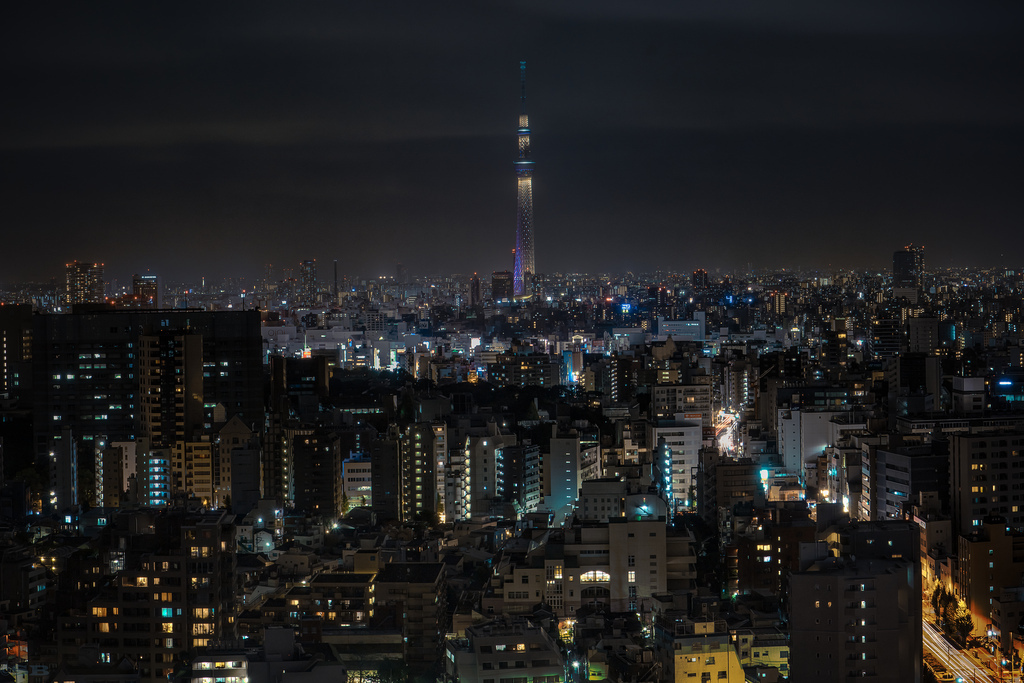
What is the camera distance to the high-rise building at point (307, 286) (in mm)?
29920

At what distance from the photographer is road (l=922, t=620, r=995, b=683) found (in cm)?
712

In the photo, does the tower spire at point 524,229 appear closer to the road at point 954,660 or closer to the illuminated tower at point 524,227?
the illuminated tower at point 524,227

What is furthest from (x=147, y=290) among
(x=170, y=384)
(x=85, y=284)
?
(x=170, y=384)

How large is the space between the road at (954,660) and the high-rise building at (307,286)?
22.8 meters

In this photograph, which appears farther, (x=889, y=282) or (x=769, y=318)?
(x=769, y=318)

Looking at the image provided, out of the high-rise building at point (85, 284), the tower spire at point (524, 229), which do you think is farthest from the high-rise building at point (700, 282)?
the high-rise building at point (85, 284)

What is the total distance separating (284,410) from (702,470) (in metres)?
5.88

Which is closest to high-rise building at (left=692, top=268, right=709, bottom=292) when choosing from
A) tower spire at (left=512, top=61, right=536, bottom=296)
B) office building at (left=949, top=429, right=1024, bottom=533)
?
tower spire at (left=512, top=61, right=536, bottom=296)

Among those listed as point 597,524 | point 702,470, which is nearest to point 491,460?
point 702,470

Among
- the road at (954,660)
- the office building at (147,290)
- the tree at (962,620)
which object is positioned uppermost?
the office building at (147,290)

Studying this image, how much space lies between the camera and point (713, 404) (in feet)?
60.7

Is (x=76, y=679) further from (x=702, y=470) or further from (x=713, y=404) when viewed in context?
(x=713, y=404)

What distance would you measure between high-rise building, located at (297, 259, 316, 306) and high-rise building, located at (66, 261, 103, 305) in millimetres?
10626

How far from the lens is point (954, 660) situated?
291 inches
